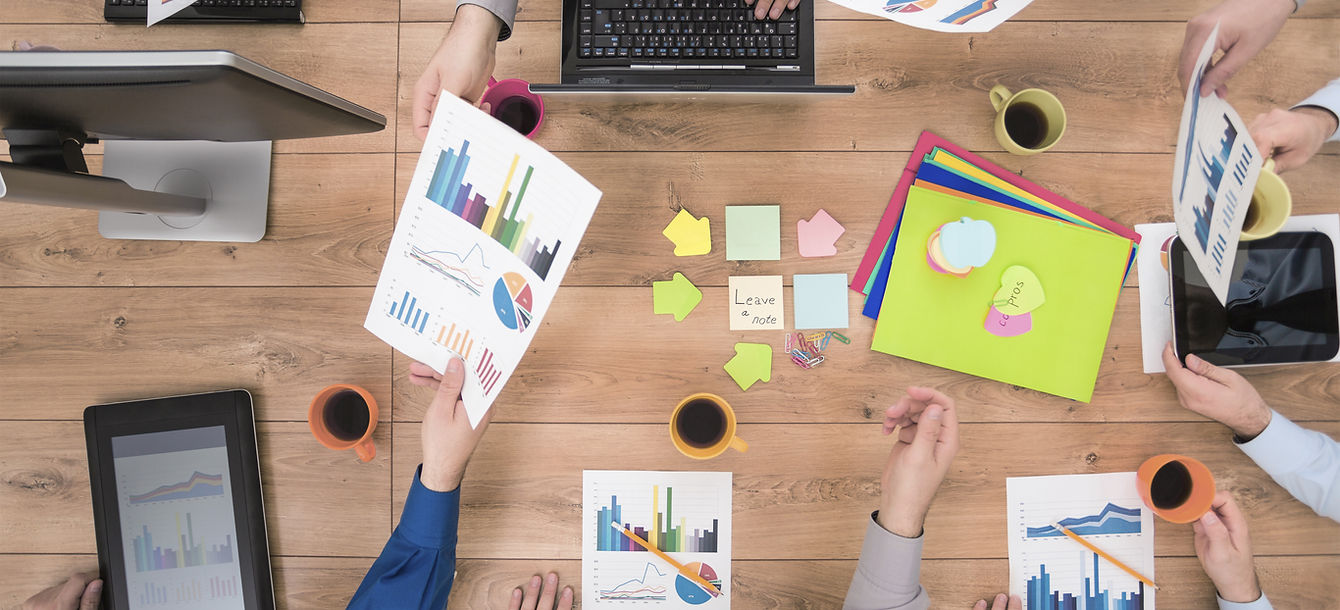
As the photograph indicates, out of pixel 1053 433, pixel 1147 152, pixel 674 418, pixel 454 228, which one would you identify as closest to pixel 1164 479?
pixel 1053 433

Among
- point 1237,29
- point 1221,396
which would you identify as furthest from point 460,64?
point 1221,396

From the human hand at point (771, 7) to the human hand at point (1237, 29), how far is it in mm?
598

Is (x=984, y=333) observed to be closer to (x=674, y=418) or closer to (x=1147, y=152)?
(x=1147, y=152)

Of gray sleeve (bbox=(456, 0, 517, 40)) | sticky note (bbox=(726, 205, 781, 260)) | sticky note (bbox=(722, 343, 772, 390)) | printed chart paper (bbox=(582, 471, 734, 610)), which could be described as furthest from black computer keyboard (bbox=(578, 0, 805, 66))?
printed chart paper (bbox=(582, 471, 734, 610))

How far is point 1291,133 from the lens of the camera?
101 centimetres

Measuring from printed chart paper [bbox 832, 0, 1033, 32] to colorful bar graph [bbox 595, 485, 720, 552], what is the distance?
2.61 ft

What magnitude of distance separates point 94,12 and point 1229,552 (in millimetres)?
2063

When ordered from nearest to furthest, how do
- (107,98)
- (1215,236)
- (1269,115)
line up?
(107,98) → (1215,236) → (1269,115)

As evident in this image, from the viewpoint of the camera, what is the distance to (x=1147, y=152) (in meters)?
1.12

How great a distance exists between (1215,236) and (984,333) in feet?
1.08

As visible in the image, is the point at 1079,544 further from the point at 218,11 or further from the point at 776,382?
the point at 218,11

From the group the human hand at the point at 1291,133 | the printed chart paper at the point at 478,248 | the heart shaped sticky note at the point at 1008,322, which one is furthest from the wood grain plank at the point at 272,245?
the human hand at the point at 1291,133

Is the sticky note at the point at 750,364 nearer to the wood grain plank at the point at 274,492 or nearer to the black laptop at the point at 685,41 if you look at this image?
the black laptop at the point at 685,41

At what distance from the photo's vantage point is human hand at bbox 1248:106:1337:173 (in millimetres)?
1010
